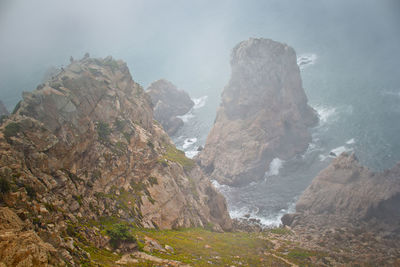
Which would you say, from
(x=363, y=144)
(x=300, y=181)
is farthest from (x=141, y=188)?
(x=363, y=144)

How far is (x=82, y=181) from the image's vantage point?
83.0 ft

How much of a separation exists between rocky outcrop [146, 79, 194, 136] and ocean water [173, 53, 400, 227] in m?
17.5

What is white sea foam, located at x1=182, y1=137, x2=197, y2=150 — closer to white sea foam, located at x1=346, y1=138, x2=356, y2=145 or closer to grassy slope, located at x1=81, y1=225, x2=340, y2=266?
white sea foam, located at x1=346, y1=138, x2=356, y2=145

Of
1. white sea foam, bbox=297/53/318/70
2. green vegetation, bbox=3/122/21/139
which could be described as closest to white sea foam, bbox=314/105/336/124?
white sea foam, bbox=297/53/318/70

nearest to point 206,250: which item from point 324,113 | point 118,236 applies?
point 118,236

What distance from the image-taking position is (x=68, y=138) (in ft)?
89.1

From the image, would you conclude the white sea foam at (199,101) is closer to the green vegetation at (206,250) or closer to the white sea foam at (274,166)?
the white sea foam at (274,166)

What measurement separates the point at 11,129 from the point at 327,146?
8848 centimetres

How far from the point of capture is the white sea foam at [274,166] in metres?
85.4

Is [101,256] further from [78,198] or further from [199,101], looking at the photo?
[199,101]

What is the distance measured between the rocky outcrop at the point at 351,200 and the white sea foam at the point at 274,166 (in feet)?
66.0

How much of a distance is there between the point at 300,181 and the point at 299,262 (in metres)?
51.7

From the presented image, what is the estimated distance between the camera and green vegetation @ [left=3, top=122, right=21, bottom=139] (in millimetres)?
20131

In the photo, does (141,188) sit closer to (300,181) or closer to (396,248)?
(396,248)
